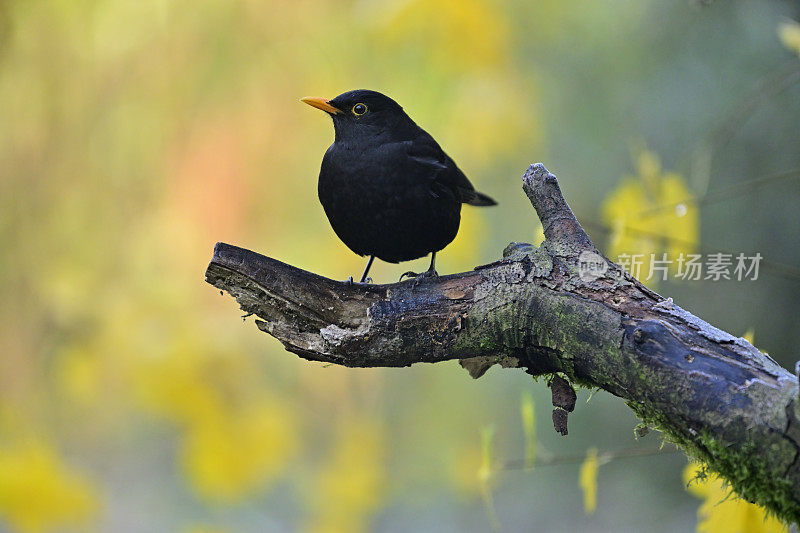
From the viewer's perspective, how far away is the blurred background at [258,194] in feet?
12.9

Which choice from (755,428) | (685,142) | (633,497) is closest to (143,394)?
(755,428)

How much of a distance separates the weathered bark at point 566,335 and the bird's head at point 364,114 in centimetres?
86

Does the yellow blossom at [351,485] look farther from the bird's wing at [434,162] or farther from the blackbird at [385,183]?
the bird's wing at [434,162]

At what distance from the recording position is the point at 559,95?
5652mm

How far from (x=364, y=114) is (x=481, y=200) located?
0.85 metres

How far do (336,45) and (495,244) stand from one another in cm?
225

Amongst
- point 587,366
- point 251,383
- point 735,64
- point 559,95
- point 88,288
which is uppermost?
point 559,95

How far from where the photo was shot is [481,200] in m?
3.65

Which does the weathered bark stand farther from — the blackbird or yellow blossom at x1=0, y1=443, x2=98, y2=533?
yellow blossom at x1=0, y1=443, x2=98, y2=533

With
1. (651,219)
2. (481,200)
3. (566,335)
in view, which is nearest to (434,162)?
(481,200)

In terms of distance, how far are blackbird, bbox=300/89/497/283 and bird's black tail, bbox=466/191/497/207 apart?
388mm

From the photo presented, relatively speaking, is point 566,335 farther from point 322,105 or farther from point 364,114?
point 322,105

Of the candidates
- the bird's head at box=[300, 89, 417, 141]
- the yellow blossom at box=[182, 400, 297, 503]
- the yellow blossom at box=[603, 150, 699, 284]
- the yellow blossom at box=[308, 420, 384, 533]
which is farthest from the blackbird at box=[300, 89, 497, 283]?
the yellow blossom at box=[308, 420, 384, 533]

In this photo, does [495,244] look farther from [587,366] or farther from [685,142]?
[587,366]
